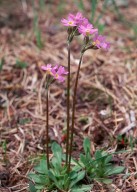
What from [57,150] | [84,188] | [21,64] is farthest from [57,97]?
[84,188]

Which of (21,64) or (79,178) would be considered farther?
(21,64)

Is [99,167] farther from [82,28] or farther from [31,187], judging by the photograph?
[82,28]

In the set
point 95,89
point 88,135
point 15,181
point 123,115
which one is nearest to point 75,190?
point 15,181

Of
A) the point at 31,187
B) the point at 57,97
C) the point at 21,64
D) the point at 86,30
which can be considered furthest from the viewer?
the point at 21,64

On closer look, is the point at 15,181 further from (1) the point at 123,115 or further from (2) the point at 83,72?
(2) the point at 83,72

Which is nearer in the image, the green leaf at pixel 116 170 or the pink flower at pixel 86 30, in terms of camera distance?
the pink flower at pixel 86 30

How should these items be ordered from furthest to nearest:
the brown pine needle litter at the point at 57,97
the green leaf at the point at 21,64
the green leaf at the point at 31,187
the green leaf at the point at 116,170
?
1. the green leaf at the point at 21,64
2. the brown pine needle litter at the point at 57,97
3. the green leaf at the point at 116,170
4. the green leaf at the point at 31,187

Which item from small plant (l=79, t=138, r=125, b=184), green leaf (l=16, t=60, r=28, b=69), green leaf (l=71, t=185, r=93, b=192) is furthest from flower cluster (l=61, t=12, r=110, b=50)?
green leaf (l=16, t=60, r=28, b=69)

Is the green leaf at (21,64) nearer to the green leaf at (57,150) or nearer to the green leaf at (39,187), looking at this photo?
the green leaf at (57,150)

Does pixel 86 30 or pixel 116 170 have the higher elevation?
pixel 86 30

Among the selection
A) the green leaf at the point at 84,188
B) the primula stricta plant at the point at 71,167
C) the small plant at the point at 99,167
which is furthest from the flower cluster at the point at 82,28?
the green leaf at the point at 84,188

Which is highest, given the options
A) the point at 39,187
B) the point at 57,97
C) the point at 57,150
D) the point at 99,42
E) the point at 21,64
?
the point at 99,42

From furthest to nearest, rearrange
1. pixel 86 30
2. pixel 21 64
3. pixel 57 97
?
1. pixel 21 64
2. pixel 57 97
3. pixel 86 30
